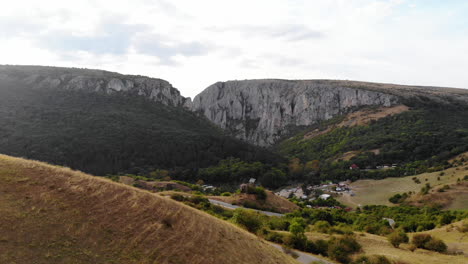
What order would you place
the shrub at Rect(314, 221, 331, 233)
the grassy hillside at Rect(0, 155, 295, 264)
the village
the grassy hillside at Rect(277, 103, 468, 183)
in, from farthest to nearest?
the grassy hillside at Rect(277, 103, 468, 183)
the village
the shrub at Rect(314, 221, 331, 233)
the grassy hillside at Rect(0, 155, 295, 264)

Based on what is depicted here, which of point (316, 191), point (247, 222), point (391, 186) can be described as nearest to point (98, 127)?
point (316, 191)

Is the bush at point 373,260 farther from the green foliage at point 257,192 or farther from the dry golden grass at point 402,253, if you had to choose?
the green foliage at point 257,192

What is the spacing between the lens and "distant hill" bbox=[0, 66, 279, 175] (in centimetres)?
7288

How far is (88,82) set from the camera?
11838 cm

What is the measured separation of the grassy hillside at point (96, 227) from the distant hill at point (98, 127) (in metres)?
57.8

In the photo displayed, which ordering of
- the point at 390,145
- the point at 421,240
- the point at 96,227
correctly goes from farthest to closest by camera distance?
the point at 390,145 < the point at 421,240 < the point at 96,227

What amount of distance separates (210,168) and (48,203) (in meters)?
73.6

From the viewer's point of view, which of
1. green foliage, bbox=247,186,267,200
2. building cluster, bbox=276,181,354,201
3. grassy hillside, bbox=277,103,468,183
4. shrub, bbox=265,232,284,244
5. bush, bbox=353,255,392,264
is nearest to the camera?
bush, bbox=353,255,392,264

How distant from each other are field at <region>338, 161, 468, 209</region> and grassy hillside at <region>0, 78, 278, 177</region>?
1414 inches

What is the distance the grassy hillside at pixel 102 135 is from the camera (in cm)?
7175

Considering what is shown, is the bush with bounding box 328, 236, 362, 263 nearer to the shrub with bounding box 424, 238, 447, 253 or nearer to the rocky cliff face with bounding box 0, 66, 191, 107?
the shrub with bounding box 424, 238, 447, 253

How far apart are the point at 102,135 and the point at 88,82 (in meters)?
45.3

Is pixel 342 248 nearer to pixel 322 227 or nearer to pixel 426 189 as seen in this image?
pixel 322 227

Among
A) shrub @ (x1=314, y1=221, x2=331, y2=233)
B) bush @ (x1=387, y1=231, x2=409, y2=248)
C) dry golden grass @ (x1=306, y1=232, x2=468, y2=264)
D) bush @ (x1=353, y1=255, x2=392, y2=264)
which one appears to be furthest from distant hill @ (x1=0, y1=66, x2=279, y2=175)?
bush @ (x1=353, y1=255, x2=392, y2=264)
